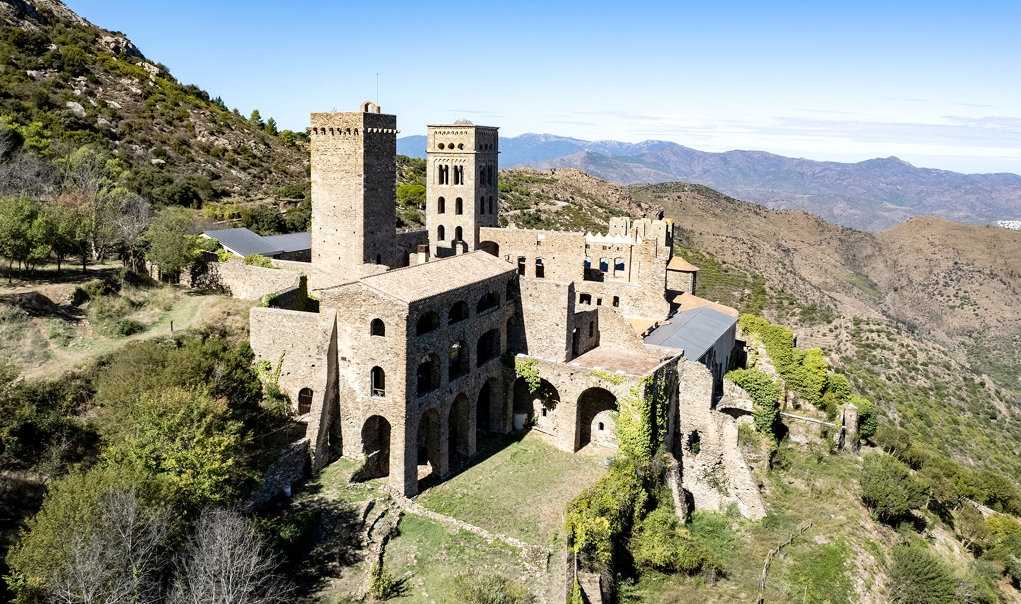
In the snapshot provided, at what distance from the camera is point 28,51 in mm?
72688

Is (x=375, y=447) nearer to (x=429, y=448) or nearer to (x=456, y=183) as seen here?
(x=429, y=448)

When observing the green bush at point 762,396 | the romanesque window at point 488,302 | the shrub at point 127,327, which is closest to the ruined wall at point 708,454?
the green bush at point 762,396

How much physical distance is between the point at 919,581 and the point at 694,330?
54.0 feet

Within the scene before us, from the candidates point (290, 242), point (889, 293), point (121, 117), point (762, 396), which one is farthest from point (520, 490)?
point (889, 293)

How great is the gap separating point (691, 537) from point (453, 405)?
12702 millimetres

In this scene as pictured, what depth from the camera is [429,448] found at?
103 ft

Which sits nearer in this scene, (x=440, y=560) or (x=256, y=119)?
(x=440, y=560)

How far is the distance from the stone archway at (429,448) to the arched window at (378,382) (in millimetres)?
2081

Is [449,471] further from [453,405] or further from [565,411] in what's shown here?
[565,411]

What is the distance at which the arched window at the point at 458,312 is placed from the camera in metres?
31.1

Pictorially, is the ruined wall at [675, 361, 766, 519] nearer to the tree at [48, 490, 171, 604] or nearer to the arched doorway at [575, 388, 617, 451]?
the arched doorway at [575, 388, 617, 451]

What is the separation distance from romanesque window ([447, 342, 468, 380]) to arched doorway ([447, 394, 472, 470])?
3.46ft

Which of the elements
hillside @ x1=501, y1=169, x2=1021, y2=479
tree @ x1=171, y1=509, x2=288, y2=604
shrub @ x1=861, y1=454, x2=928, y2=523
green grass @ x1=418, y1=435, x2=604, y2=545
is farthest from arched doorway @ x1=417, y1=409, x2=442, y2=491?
hillside @ x1=501, y1=169, x2=1021, y2=479

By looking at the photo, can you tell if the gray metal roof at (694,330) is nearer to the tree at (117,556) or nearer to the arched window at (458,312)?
the arched window at (458,312)
